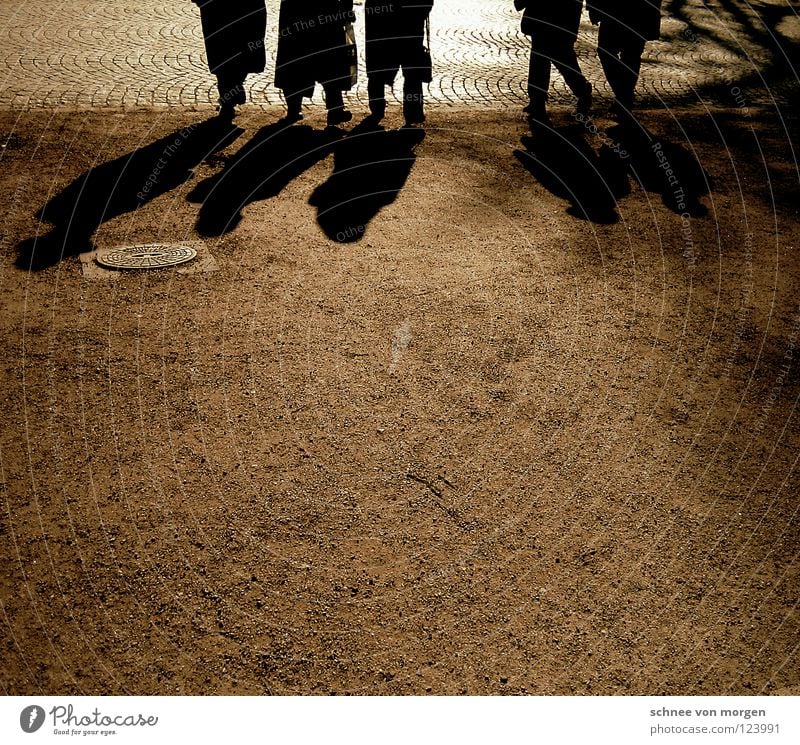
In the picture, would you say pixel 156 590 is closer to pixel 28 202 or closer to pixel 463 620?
pixel 463 620

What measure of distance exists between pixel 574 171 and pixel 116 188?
5363 millimetres

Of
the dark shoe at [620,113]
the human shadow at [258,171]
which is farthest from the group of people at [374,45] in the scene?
the human shadow at [258,171]

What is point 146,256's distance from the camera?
21.7ft

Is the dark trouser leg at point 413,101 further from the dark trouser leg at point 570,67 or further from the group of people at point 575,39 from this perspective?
the dark trouser leg at point 570,67

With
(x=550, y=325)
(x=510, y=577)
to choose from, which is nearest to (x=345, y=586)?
(x=510, y=577)

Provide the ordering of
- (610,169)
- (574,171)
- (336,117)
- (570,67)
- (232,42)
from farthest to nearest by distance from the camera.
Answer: (570,67), (336,117), (232,42), (610,169), (574,171)

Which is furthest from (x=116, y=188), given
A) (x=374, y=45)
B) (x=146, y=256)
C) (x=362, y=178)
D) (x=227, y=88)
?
(x=374, y=45)

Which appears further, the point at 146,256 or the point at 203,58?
the point at 203,58

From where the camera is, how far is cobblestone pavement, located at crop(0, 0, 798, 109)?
10281mm

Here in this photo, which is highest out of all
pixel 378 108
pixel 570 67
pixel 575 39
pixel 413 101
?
pixel 575 39

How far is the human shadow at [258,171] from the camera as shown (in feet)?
24.2

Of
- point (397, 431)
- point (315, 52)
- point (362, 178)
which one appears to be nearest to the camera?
point (397, 431)

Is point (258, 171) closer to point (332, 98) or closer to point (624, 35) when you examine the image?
point (332, 98)

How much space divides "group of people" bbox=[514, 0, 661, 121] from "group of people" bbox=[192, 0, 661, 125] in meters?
0.01
